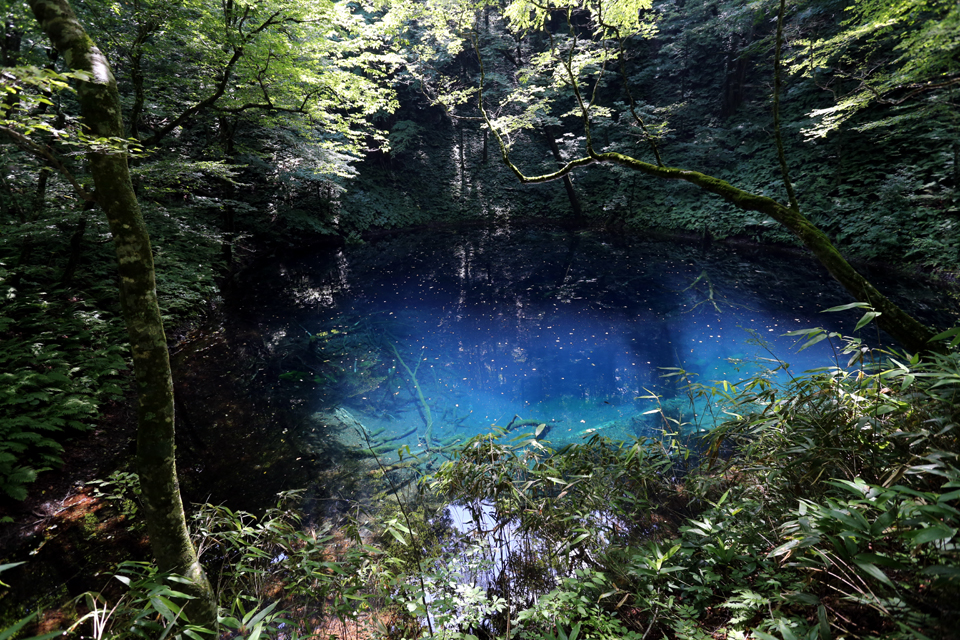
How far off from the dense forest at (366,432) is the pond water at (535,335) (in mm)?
238

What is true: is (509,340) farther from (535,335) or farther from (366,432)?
(366,432)

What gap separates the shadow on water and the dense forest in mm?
176

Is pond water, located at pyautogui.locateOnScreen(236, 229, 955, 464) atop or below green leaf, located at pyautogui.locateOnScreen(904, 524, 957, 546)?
below

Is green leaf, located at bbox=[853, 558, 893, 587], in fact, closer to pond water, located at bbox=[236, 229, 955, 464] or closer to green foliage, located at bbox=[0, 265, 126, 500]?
pond water, located at bbox=[236, 229, 955, 464]

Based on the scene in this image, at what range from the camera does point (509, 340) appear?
7113mm

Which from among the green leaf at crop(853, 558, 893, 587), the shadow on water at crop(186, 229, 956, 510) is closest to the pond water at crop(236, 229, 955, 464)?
the shadow on water at crop(186, 229, 956, 510)

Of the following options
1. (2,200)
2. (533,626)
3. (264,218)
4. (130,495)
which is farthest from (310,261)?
(533,626)

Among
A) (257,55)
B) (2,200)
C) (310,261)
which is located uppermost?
(257,55)

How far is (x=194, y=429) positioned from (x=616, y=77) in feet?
66.2

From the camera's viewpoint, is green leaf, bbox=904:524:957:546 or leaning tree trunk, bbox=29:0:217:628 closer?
green leaf, bbox=904:524:957:546

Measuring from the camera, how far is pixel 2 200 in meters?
5.07

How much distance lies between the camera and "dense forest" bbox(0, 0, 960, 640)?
1.57 m

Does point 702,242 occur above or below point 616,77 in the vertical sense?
below

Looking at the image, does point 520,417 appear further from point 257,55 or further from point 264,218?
point 264,218
